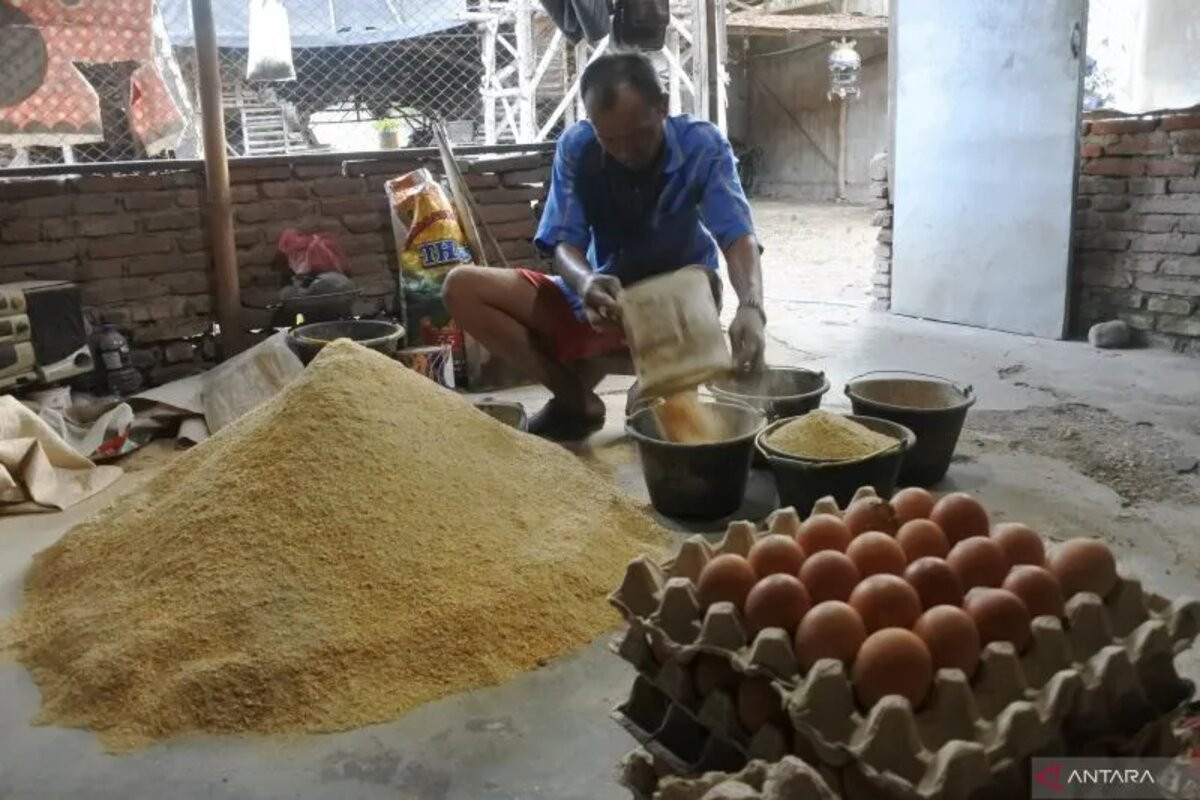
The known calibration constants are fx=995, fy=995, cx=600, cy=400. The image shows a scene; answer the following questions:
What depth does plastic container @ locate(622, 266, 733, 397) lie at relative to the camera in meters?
2.45

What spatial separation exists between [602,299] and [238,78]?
6.01 meters

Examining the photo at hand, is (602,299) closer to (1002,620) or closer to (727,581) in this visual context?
(727,581)

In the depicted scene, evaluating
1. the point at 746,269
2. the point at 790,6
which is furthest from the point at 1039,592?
the point at 790,6

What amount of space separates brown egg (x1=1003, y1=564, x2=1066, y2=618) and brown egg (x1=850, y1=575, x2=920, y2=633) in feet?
0.44

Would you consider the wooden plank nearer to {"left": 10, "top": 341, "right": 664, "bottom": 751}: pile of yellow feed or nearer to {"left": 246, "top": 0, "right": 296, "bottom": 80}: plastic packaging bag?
{"left": 246, "top": 0, "right": 296, "bottom": 80}: plastic packaging bag

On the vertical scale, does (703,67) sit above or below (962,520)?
above

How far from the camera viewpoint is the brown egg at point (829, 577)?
1.24 metres

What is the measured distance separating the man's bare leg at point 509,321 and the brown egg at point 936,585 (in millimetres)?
2155

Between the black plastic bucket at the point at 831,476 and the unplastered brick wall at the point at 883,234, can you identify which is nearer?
the black plastic bucket at the point at 831,476

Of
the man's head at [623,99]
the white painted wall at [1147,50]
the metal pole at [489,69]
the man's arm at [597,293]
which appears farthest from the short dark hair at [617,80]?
the metal pole at [489,69]

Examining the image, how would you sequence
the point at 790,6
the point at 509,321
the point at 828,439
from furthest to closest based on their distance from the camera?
the point at 790,6, the point at 509,321, the point at 828,439

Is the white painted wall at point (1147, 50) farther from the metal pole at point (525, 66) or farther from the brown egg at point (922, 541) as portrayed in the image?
the metal pole at point (525, 66)

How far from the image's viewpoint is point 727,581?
1281 mm

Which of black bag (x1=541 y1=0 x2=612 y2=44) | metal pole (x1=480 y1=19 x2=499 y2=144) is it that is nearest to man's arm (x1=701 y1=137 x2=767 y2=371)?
black bag (x1=541 y1=0 x2=612 y2=44)
